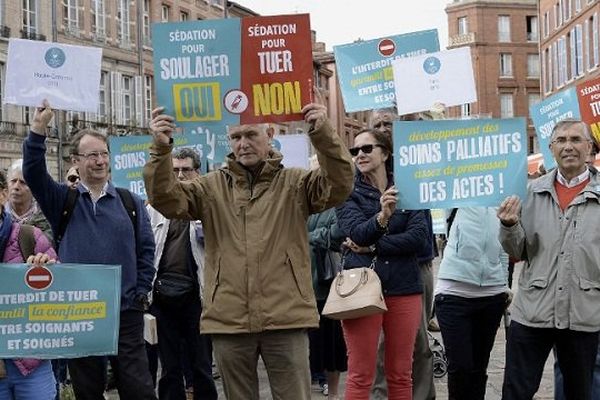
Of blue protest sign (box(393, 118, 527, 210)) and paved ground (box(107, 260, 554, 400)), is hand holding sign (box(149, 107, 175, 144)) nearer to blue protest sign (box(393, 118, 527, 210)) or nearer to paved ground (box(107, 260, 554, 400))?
blue protest sign (box(393, 118, 527, 210))

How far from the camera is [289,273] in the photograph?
4.73m

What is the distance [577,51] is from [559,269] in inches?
1993

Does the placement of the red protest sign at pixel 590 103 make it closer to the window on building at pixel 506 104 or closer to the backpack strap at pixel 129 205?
the backpack strap at pixel 129 205

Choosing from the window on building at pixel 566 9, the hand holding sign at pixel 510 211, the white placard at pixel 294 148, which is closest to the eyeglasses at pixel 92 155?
the hand holding sign at pixel 510 211

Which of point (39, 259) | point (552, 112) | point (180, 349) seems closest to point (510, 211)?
point (39, 259)

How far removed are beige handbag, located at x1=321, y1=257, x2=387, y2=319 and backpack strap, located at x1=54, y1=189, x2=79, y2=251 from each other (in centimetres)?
159

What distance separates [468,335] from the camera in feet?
20.8

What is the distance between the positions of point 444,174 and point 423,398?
177 cm

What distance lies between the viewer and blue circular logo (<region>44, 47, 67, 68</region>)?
6.01 meters

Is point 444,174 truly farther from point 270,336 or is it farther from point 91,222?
point 91,222

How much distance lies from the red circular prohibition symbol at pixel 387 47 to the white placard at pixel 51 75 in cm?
373

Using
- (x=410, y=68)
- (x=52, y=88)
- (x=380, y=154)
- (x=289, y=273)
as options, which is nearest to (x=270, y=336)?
(x=289, y=273)

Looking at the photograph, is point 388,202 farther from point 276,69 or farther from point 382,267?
point 276,69

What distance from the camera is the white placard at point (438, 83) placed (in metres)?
7.84
